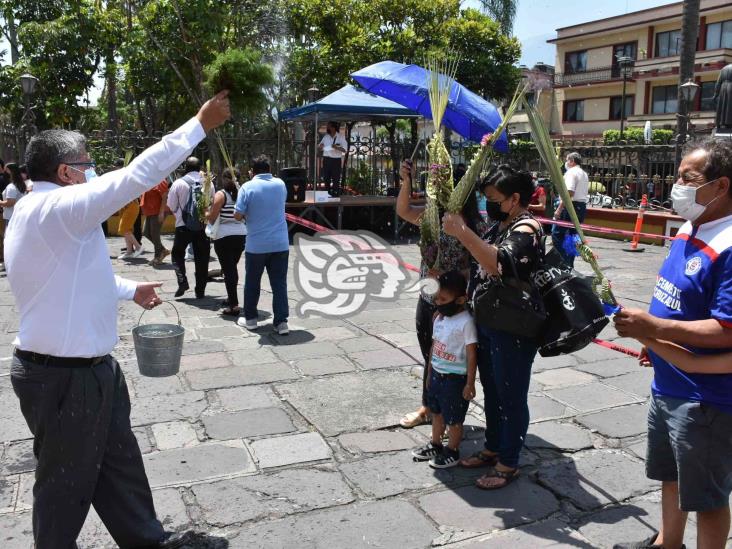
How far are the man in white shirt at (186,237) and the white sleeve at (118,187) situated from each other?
207 inches

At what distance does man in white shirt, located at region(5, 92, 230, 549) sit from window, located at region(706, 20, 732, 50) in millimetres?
39799

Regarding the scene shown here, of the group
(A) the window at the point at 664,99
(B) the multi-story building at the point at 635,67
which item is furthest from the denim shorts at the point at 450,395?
(A) the window at the point at 664,99

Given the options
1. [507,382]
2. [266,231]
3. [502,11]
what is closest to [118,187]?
[507,382]

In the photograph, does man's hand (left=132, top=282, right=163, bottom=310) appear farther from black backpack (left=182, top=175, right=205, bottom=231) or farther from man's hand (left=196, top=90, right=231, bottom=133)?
black backpack (left=182, top=175, right=205, bottom=231)

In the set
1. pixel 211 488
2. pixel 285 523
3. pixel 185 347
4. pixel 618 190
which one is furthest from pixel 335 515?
pixel 618 190

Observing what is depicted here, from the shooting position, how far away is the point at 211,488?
3494 mm

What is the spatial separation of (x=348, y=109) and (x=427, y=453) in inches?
365

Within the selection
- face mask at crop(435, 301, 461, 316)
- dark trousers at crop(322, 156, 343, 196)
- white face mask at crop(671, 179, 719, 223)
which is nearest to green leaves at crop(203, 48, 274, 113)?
dark trousers at crop(322, 156, 343, 196)

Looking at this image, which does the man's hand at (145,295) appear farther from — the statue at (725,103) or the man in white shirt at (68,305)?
the statue at (725,103)

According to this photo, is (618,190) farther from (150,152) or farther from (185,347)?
(150,152)

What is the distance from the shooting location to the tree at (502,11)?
24953mm

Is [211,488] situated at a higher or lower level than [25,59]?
lower

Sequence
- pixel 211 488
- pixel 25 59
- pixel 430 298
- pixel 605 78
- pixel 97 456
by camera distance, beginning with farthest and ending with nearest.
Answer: pixel 605 78 < pixel 25 59 < pixel 430 298 < pixel 211 488 < pixel 97 456

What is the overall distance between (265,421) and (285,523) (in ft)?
4.04
